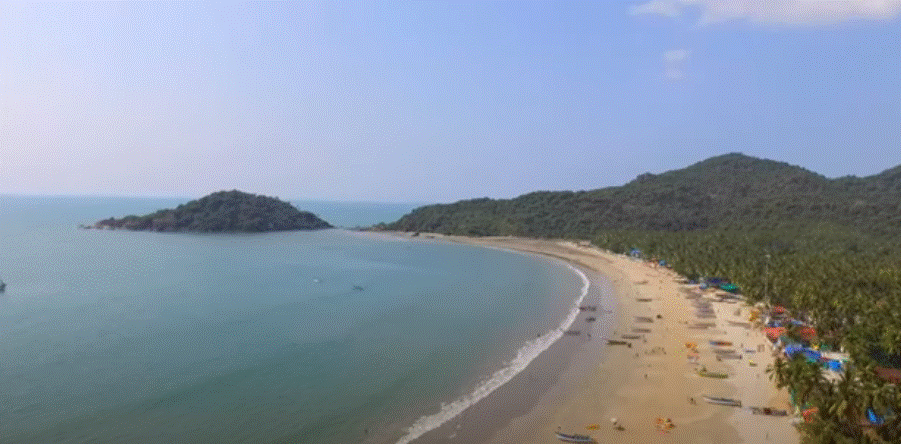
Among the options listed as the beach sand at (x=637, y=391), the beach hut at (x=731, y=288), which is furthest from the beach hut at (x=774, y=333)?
the beach hut at (x=731, y=288)

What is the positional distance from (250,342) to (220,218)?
13196 cm

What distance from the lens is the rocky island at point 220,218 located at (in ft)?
568

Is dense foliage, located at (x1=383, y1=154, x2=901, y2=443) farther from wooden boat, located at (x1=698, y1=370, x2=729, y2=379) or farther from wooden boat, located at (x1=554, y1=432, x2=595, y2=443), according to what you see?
wooden boat, located at (x1=554, y1=432, x2=595, y2=443)

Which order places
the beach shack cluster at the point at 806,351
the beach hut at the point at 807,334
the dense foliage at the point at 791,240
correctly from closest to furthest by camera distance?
the dense foliage at the point at 791,240, the beach shack cluster at the point at 806,351, the beach hut at the point at 807,334

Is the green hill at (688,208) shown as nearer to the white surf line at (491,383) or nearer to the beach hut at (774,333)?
the beach hut at (774,333)

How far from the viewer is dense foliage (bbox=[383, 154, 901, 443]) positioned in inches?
1198

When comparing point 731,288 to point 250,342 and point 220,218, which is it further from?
point 220,218

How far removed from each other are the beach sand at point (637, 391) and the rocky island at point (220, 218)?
133155mm

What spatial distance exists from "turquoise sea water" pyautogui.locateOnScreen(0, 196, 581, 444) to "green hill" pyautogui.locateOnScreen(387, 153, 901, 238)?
50.7m

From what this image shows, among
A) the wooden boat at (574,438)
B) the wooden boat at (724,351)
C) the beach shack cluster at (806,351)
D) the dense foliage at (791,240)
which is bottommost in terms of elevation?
the wooden boat at (574,438)

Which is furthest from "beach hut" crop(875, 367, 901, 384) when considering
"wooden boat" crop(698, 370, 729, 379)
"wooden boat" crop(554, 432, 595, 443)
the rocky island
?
the rocky island

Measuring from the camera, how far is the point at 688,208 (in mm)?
159875

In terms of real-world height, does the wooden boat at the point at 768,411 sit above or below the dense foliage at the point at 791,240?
below

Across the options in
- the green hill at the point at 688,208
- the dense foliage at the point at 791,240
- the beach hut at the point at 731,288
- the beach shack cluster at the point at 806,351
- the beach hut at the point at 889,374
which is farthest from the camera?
the green hill at the point at 688,208
